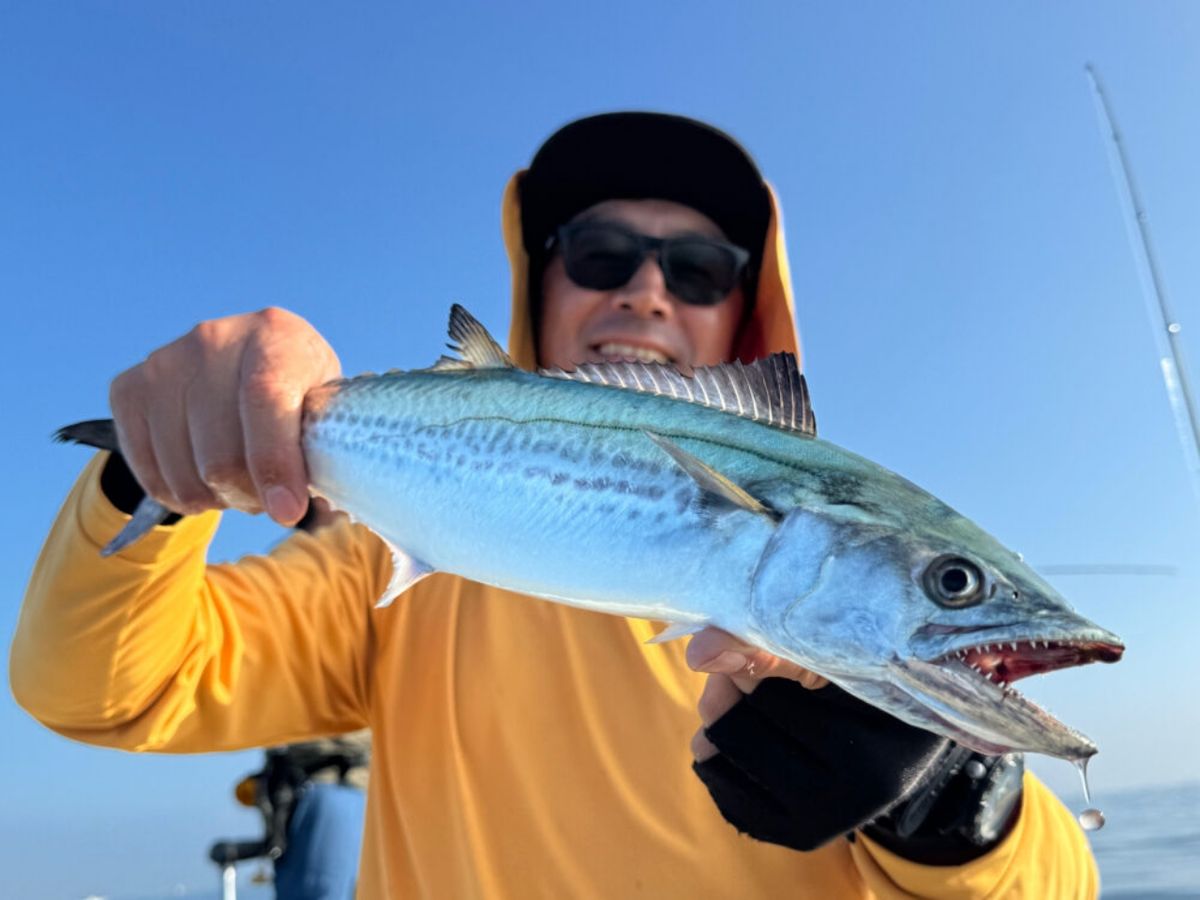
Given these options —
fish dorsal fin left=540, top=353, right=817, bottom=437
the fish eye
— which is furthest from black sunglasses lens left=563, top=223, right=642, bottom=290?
the fish eye

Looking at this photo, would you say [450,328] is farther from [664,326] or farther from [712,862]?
[712,862]

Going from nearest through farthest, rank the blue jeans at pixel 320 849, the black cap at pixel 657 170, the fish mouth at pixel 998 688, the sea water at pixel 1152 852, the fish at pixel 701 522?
the fish mouth at pixel 998 688
the fish at pixel 701 522
the black cap at pixel 657 170
the blue jeans at pixel 320 849
the sea water at pixel 1152 852

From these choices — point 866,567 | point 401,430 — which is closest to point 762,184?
point 401,430

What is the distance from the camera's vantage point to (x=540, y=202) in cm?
413

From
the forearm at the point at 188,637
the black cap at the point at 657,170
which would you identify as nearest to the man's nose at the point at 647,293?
the black cap at the point at 657,170

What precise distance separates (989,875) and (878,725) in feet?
2.03

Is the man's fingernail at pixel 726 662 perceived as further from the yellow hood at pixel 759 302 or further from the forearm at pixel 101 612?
the yellow hood at pixel 759 302

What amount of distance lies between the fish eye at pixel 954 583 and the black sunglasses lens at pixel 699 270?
88.3 inches

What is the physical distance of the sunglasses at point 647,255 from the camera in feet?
11.7

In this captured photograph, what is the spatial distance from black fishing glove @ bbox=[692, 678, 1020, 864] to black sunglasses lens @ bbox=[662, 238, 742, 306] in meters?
2.02

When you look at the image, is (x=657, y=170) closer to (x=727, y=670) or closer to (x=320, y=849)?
(x=727, y=670)

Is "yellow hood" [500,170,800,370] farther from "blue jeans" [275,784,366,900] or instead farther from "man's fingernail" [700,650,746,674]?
"blue jeans" [275,784,366,900]

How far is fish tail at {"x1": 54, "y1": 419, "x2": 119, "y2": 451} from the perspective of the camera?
2.20 m

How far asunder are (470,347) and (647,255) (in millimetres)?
1564
